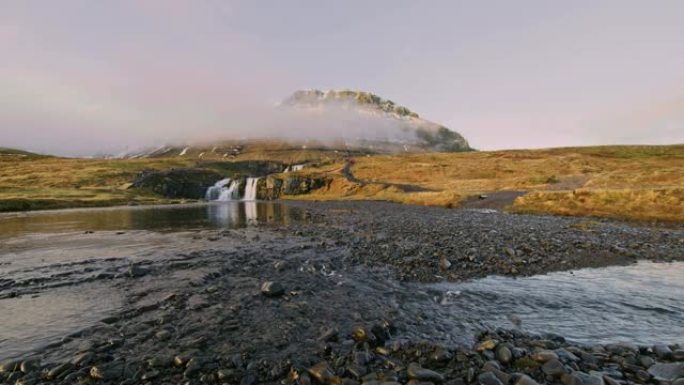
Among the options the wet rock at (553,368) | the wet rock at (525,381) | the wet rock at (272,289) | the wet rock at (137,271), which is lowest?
the wet rock at (137,271)

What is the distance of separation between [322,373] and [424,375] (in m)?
2.10

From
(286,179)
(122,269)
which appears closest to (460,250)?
(122,269)

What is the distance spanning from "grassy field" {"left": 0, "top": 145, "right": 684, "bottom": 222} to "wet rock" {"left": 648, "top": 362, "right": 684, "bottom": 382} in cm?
3118

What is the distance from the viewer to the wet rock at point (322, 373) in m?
7.11

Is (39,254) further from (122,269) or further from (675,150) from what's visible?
(675,150)

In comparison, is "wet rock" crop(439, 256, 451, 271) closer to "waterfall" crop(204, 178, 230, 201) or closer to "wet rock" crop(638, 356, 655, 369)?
"wet rock" crop(638, 356, 655, 369)

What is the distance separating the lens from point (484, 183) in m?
82.1

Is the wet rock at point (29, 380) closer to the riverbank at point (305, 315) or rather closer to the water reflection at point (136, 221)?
the riverbank at point (305, 315)

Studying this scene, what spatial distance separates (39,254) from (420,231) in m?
26.0

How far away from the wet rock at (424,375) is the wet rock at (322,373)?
1635 millimetres

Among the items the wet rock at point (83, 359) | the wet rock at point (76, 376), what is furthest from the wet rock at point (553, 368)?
the wet rock at point (83, 359)

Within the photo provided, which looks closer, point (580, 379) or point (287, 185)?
point (580, 379)

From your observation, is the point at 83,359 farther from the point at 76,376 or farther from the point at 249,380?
the point at 249,380

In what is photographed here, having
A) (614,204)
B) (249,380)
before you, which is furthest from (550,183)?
(249,380)
